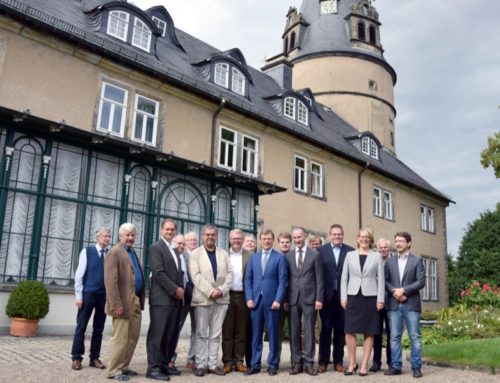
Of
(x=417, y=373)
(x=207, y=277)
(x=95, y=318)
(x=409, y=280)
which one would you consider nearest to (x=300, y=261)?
(x=207, y=277)

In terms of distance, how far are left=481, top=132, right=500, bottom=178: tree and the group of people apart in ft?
44.2

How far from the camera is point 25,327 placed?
927 cm

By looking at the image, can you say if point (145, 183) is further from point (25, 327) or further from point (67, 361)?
point (67, 361)

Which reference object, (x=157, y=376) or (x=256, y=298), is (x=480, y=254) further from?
(x=157, y=376)

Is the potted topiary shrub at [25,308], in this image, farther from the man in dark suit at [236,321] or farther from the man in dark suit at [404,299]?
the man in dark suit at [404,299]

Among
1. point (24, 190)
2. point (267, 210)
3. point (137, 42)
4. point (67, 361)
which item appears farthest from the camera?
point (267, 210)

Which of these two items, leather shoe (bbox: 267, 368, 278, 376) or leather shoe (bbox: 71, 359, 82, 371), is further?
leather shoe (bbox: 267, 368, 278, 376)

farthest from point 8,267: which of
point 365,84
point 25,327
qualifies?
point 365,84

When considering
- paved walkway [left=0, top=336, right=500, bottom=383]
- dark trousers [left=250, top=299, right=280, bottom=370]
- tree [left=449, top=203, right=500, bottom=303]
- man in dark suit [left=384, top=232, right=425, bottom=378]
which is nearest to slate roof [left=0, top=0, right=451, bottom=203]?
tree [left=449, top=203, right=500, bottom=303]

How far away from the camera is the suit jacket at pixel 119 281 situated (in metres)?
5.82

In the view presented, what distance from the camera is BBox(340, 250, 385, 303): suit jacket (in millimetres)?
6762

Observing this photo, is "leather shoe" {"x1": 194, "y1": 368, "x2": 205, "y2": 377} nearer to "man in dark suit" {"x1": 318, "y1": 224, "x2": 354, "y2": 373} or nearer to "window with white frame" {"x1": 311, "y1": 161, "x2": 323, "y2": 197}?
"man in dark suit" {"x1": 318, "y1": 224, "x2": 354, "y2": 373}

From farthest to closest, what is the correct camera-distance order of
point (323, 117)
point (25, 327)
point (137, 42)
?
point (323, 117), point (137, 42), point (25, 327)

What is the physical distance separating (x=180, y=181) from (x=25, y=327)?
5178 mm
